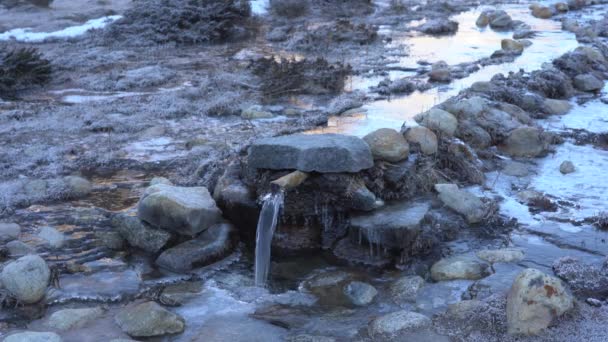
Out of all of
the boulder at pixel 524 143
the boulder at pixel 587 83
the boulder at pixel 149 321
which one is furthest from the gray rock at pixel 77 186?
the boulder at pixel 587 83

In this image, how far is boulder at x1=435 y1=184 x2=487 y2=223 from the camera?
6668 mm

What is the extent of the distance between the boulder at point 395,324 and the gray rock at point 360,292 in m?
0.34

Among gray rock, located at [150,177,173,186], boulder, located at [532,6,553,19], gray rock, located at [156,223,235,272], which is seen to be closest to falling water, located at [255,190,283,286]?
gray rock, located at [156,223,235,272]

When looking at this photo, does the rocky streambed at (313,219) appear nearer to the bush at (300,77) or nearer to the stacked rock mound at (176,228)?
the stacked rock mound at (176,228)

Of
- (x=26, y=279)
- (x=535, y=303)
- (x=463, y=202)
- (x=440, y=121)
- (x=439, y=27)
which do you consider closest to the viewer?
(x=535, y=303)

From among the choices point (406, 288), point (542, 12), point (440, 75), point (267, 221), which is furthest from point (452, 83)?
point (542, 12)

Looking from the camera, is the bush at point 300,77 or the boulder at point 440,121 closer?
the boulder at point 440,121

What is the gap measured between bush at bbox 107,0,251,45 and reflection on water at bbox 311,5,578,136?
214 inches

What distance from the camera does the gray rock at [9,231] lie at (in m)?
6.29

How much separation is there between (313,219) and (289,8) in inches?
658

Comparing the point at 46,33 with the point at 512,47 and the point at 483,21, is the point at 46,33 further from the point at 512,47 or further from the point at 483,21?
the point at 483,21

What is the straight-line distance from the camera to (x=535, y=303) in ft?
15.6

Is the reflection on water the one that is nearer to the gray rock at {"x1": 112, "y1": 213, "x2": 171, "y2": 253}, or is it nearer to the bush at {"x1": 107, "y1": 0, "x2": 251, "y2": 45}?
the gray rock at {"x1": 112, "y1": 213, "x2": 171, "y2": 253}

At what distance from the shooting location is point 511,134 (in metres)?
8.90
